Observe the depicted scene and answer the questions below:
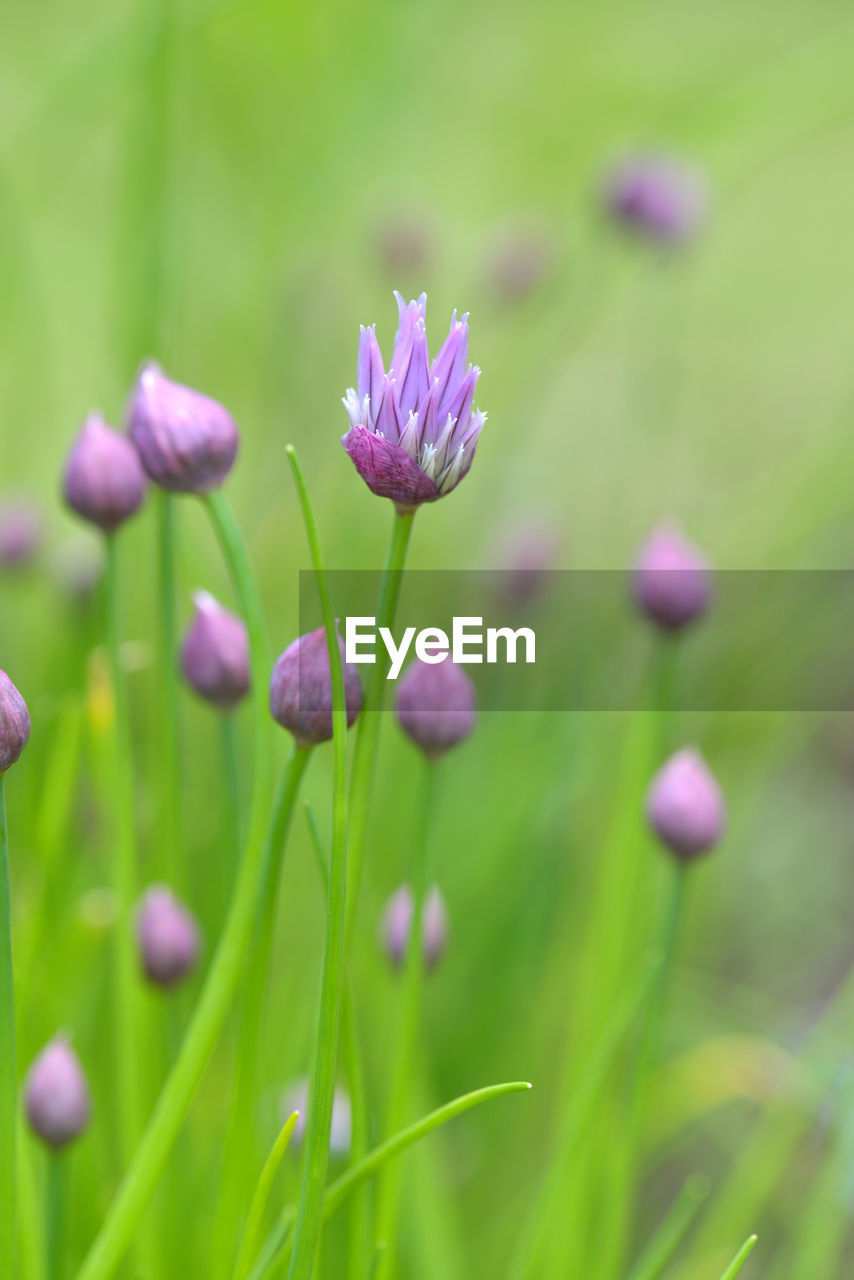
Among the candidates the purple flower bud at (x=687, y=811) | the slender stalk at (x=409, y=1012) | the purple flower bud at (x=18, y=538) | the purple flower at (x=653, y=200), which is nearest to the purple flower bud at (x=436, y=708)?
the slender stalk at (x=409, y=1012)

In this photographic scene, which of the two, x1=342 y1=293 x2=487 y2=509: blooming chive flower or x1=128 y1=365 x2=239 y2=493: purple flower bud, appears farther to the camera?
x1=128 y1=365 x2=239 y2=493: purple flower bud

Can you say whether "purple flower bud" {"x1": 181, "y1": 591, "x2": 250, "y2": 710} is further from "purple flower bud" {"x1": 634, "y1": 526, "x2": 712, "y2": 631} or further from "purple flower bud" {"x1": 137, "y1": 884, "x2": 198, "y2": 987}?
"purple flower bud" {"x1": 634, "y1": 526, "x2": 712, "y2": 631}

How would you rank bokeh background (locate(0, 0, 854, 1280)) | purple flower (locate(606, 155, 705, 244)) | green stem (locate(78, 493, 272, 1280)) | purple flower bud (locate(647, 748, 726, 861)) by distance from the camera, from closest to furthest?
green stem (locate(78, 493, 272, 1280)) < purple flower bud (locate(647, 748, 726, 861)) < bokeh background (locate(0, 0, 854, 1280)) < purple flower (locate(606, 155, 705, 244))

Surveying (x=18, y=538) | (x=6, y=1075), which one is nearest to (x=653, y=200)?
(x=18, y=538)

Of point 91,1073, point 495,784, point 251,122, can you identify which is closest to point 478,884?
point 495,784

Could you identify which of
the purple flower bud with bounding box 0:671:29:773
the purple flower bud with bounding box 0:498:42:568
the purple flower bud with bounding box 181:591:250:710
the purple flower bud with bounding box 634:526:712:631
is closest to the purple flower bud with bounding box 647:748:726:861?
the purple flower bud with bounding box 634:526:712:631
